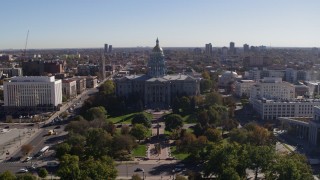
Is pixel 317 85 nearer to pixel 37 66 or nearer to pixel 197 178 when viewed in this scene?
pixel 197 178

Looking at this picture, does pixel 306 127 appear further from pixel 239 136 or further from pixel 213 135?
pixel 213 135

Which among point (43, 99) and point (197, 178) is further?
point (43, 99)

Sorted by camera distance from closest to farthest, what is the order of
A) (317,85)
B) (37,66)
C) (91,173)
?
(91,173)
(317,85)
(37,66)

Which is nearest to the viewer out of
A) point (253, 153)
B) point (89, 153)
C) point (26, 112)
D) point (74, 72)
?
point (253, 153)

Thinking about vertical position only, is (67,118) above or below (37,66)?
below

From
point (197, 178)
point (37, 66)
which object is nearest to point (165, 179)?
point (197, 178)

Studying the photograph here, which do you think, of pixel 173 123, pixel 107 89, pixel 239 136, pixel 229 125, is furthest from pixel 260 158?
pixel 107 89

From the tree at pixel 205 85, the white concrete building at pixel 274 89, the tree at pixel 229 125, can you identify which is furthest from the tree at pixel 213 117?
the tree at pixel 205 85
